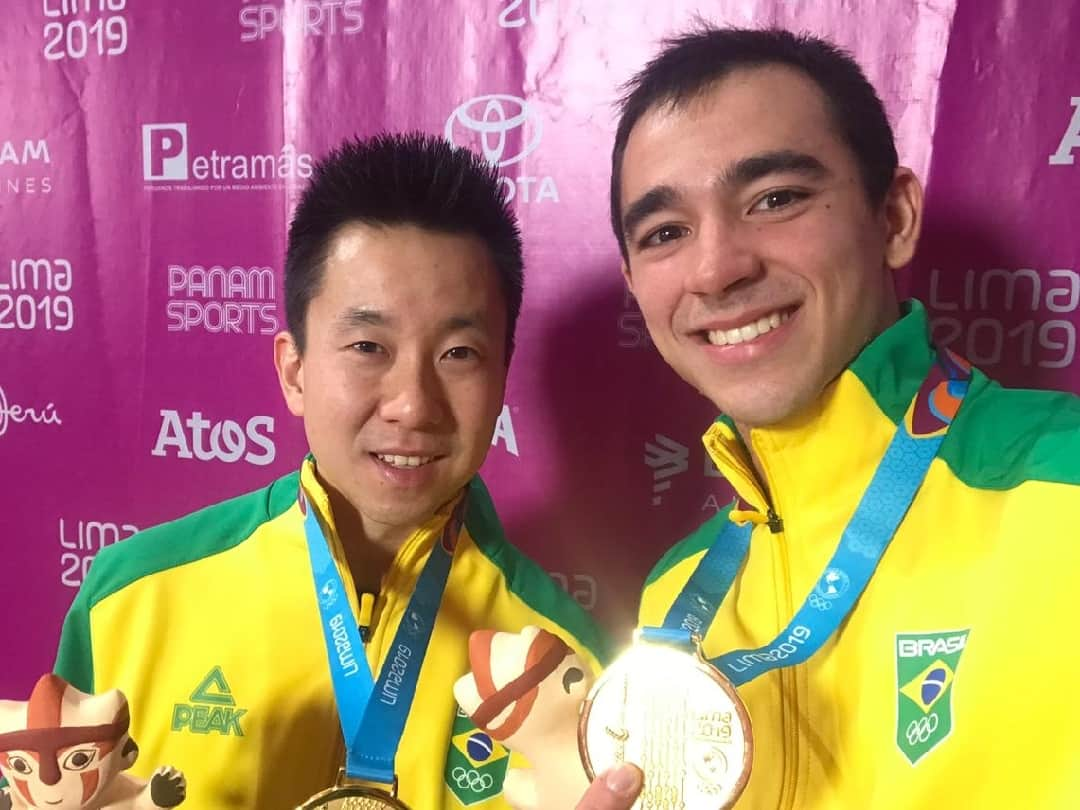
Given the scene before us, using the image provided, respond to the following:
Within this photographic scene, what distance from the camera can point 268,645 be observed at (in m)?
1.15

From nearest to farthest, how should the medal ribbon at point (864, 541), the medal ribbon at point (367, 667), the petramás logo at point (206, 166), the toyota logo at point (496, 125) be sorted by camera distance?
the medal ribbon at point (864, 541), the medal ribbon at point (367, 667), the toyota logo at point (496, 125), the petramás logo at point (206, 166)

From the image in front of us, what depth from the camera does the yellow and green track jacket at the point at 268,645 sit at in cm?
112

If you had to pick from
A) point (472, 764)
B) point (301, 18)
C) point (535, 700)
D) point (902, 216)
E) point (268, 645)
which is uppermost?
point (301, 18)

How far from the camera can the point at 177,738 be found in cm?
115

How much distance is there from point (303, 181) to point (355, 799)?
38.9 inches

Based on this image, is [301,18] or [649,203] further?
[301,18]

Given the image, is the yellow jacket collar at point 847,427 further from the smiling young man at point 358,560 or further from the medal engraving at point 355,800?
the medal engraving at point 355,800

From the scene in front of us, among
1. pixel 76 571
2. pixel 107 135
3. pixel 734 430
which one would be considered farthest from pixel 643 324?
pixel 76 571

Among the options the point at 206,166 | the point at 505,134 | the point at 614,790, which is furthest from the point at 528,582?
the point at 206,166

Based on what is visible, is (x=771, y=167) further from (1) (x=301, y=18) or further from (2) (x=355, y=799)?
(1) (x=301, y=18)

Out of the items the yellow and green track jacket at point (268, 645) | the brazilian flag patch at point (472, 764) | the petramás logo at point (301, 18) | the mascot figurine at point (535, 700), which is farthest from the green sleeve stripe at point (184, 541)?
the petramás logo at point (301, 18)

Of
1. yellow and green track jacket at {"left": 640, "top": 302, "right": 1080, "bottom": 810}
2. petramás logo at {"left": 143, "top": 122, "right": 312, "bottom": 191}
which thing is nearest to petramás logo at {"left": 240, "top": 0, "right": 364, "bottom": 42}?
petramás logo at {"left": 143, "top": 122, "right": 312, "bottom": 191}

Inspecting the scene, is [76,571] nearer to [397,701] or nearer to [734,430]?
[397,701]

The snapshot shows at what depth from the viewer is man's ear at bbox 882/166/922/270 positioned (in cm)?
99
